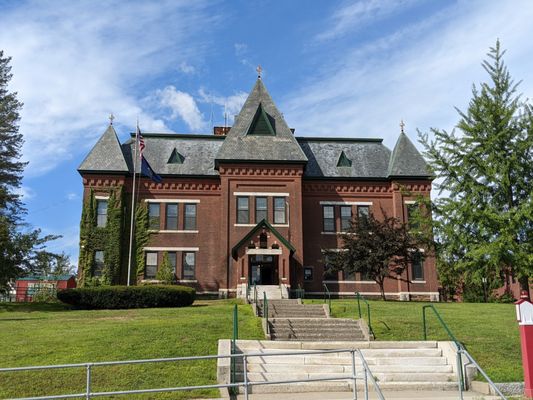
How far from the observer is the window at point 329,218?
3722cm

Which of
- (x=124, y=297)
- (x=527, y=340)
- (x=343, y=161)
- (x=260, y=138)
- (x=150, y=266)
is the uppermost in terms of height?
(x=260, y=138)

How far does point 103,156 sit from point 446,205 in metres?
24.2

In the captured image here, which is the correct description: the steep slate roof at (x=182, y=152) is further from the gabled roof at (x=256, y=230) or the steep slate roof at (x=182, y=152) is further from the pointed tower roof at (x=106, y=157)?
the gabled roof at (x=256, y=230)

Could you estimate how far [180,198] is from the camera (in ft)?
121

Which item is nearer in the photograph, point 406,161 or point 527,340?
point 527,340

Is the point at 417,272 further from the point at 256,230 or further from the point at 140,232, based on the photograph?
the point at 140,232

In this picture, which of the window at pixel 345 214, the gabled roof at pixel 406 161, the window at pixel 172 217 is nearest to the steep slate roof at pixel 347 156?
the gabled roof at pixel 406 161

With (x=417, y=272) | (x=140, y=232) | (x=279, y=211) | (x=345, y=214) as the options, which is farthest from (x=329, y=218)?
(x=140, y=232)

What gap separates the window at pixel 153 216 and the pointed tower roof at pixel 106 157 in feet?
10.3

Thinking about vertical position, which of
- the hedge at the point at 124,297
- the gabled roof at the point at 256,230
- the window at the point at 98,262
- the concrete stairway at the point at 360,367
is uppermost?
the gabled roof at the point at 256,230

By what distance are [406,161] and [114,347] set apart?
28.4 metres

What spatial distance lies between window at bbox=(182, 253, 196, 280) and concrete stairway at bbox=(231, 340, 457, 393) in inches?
826

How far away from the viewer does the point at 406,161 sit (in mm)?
38188

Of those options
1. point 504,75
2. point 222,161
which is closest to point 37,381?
point 504,75
